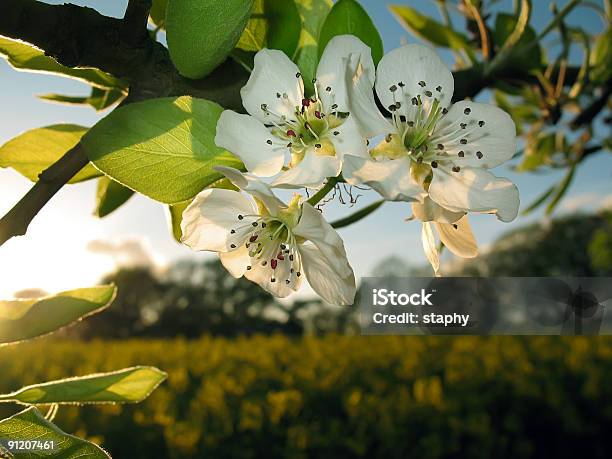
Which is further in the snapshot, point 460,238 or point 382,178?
point 460,238

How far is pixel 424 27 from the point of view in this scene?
4.13 feet

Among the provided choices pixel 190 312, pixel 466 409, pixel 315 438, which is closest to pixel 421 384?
pixel 466 409

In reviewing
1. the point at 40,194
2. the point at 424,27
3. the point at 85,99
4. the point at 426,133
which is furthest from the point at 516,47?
the point at 40,194

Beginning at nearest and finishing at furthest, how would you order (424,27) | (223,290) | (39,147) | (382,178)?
1. (382,178)
2. (39,147)
3. (424,27)
4. (223,290)

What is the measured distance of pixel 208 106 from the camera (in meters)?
0.44

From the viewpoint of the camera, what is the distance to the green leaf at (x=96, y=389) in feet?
1.80

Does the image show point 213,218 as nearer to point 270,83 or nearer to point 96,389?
point 270,83

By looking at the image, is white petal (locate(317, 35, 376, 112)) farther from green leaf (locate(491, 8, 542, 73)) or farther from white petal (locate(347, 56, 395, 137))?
green leaf (locate(491, 8, 542, 73))

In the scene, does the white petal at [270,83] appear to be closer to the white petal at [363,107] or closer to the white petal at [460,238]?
the white petal at [363,107]

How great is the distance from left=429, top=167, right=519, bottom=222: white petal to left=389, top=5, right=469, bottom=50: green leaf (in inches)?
31.4

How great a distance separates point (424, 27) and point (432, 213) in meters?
0.90

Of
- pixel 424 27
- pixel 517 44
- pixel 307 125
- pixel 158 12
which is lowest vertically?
pixel 307 125

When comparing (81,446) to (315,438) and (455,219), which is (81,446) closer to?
(455,219)

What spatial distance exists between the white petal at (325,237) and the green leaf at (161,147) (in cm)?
7
